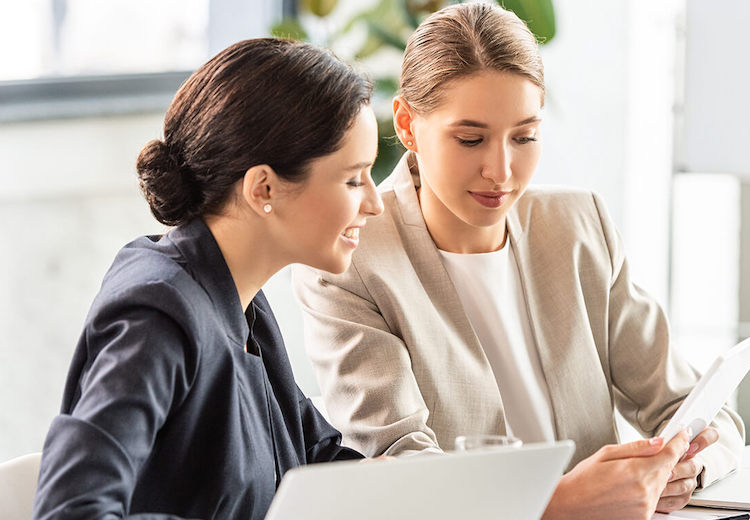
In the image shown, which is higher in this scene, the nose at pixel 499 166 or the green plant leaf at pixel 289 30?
the green plant leaf at pixel 289 30

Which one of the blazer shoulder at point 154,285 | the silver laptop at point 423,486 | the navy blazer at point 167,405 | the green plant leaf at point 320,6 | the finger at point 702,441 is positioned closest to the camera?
the silver laptop at point 423,486

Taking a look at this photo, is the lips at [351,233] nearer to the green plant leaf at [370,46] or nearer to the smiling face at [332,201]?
the smiling face at [332,201]

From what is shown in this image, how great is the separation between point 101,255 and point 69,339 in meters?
0.29

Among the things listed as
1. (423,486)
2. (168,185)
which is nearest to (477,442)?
(423,486)

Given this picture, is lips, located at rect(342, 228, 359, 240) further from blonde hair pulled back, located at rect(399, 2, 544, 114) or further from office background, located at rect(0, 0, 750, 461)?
office background, located at rect(0, 0, 750, 461)

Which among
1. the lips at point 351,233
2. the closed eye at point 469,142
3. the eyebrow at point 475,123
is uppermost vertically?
the eyebrow at point 475,123

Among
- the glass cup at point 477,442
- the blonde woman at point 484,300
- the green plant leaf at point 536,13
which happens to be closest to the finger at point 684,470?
the blonde woman at point 484,300

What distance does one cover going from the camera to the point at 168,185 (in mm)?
1368

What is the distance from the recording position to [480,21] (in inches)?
69.1

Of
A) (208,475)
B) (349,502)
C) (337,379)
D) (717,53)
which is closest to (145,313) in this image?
(208,475)

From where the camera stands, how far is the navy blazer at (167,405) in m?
1.05

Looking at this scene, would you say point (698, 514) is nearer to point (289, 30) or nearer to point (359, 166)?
point (359, 166)

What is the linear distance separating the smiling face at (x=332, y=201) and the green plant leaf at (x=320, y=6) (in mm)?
1781

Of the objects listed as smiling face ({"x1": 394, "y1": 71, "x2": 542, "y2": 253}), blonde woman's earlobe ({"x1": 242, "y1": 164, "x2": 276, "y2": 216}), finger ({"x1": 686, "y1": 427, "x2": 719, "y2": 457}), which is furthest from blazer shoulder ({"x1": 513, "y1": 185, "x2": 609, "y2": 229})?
blonde woman's earlobe ({"x1": 242, "y1": 164, "x2": 276, "y2": 216})
